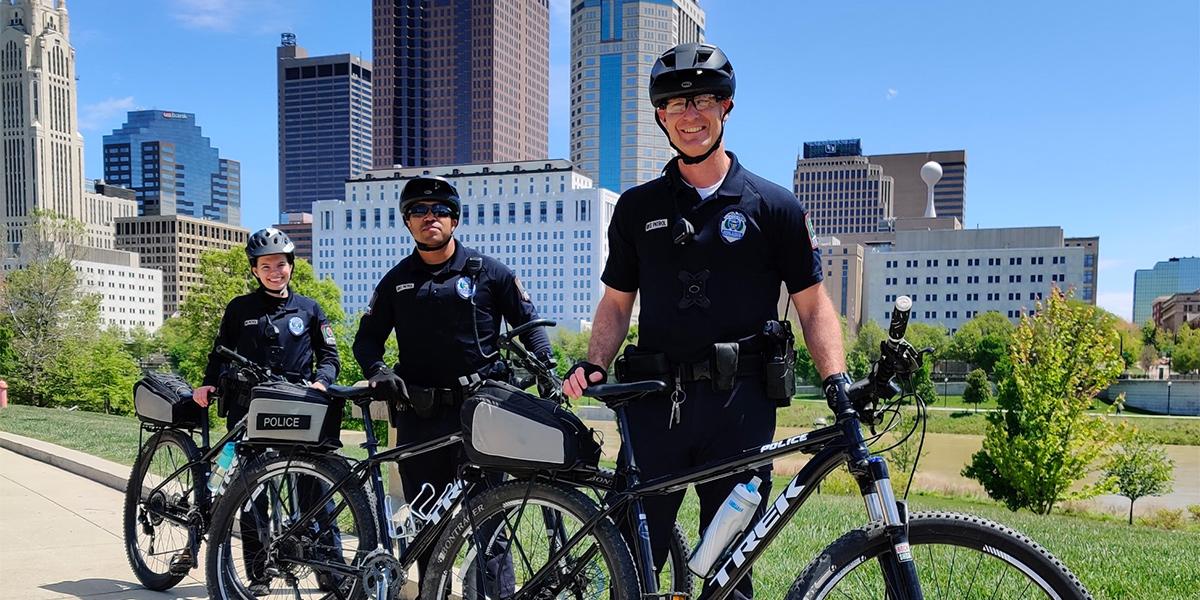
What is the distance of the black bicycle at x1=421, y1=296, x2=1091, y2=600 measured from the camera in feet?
7.51

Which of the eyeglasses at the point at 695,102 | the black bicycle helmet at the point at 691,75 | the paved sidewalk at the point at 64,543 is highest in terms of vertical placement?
the black bicycle helmet at the point at 691,75

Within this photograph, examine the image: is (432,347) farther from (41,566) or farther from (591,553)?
(41,566)

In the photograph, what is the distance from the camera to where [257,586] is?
388 cm

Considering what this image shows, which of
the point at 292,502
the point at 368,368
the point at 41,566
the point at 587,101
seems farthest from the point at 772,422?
the point at 587,101

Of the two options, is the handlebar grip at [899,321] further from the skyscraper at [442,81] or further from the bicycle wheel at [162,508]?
the skyscraper at [442,81]

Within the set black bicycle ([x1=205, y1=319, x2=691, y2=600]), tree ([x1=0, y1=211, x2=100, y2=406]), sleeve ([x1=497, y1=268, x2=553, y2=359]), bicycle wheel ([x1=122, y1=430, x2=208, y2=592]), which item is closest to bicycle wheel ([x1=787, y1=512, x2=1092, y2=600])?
black bicycle ([x1=205, y1=319, x2=691, y2=600])

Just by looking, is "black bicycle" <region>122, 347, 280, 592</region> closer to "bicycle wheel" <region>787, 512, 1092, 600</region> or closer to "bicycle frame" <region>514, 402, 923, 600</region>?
"bicycle frame" <region>514, 402, 923, 600</region>

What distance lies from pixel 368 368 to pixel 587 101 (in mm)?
180628

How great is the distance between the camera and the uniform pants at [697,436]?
287cm

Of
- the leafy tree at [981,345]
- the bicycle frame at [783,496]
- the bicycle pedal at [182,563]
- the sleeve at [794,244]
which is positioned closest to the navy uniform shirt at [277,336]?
the bicycle pedal at [182,563]

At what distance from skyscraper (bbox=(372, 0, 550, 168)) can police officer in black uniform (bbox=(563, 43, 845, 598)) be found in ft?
554

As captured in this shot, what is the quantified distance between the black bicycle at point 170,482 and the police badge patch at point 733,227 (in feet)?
8.81

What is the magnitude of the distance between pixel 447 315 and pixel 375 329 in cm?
45

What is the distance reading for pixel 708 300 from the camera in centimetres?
288
